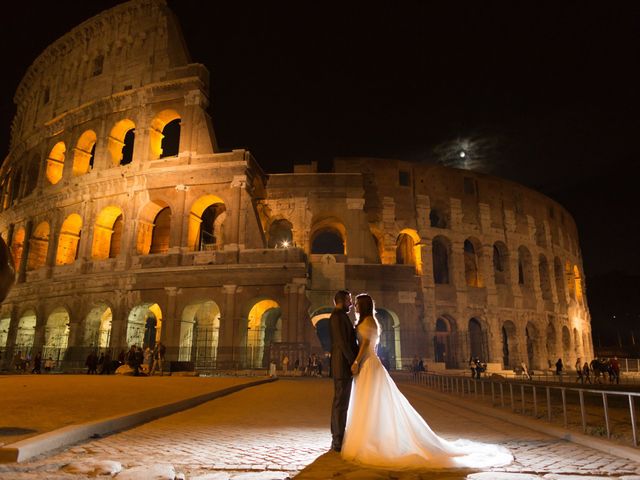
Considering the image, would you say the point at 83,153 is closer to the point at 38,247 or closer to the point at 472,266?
the point at 38,247

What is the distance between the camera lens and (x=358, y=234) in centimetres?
2383

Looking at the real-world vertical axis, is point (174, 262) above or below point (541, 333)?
above

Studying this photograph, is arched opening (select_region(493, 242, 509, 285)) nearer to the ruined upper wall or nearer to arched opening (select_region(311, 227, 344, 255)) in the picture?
arched opening (select_region(311, 227, 344, 255))

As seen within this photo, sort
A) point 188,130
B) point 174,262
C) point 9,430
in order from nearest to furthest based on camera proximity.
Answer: point 9,430, point 174,262, point 188,130

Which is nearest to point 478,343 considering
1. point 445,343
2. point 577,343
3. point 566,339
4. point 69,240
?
point 445,343

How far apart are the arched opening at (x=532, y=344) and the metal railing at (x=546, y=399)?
17731 mm

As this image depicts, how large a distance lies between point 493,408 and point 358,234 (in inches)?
644

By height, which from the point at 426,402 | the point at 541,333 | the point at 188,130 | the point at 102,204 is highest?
the point at 188,130

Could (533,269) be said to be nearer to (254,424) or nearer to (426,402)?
(426,402)

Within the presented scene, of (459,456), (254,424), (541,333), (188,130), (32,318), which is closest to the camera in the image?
(459,456)

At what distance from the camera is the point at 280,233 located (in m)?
27.6

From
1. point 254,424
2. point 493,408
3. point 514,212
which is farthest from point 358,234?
point 254,424

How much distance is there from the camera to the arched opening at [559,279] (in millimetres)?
32844

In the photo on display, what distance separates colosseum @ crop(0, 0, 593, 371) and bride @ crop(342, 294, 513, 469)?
1445 centimetres
